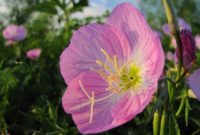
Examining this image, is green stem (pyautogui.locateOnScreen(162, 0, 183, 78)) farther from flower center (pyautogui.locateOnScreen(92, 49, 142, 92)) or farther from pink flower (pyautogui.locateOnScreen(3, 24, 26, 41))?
pink flower (pyautogui.locateOnScreen(3, 24, 26, 41))

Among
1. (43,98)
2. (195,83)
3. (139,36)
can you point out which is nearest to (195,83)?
(195,83)

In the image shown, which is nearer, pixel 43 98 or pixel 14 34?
pixel 43 98

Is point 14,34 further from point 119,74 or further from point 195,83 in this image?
point 195,83

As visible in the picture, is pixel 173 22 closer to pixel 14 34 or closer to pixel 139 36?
pixel 139 36

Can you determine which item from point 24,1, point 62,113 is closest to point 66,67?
point 62,113

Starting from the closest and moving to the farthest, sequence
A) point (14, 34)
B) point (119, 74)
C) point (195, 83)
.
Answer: point (195, 83) < point (119, 74) < point (14, 34)

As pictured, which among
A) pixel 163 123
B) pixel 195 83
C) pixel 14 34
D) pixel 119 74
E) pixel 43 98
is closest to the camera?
pixel 195 83

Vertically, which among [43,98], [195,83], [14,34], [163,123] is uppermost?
[195,83]

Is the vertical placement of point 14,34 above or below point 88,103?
below
